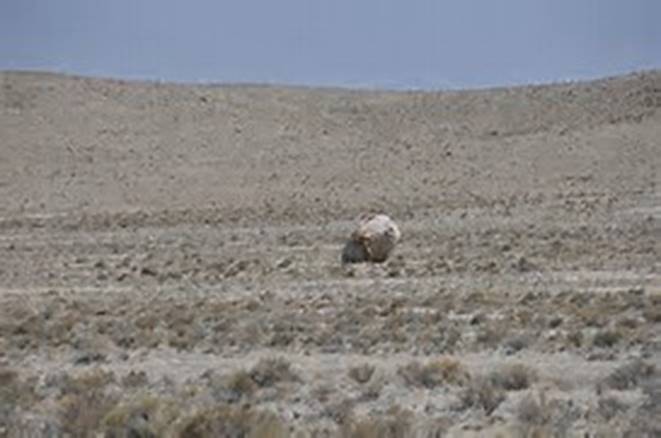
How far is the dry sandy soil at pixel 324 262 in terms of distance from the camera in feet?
48.5

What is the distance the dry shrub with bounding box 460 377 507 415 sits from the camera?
46.7ft

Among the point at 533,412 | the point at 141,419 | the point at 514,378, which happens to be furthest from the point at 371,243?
the point at 141,419

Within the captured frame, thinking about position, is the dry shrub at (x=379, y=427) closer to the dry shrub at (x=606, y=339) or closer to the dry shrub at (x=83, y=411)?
the dry shrub at (x=83, y=411)

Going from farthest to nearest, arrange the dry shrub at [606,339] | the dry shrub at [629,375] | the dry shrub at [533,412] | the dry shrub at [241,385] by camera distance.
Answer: the dry shrub at [606,339]
the dry shrub at [241,385]
the dry shrub at [629,375]
the dry shrub at [533,412]

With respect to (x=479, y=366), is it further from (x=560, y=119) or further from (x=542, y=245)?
(x=560, y=119)

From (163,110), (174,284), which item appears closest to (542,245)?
(174,284)

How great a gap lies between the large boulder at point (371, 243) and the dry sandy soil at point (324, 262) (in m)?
0.65

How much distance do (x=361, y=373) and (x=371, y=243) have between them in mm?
19070

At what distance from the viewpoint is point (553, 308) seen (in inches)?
912

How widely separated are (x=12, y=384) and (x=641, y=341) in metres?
8.49

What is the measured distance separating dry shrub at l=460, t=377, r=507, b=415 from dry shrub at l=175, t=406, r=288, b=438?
2396mm

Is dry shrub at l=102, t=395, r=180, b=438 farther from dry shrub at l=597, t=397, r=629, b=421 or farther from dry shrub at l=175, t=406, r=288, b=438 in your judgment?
dry shrub at l=597, t=397, r=629, b=421

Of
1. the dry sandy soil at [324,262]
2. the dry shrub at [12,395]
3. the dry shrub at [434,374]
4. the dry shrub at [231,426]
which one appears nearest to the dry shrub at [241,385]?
the dry sandy soil at [324,262]

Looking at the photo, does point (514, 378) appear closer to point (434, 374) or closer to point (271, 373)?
point (434, 374)
